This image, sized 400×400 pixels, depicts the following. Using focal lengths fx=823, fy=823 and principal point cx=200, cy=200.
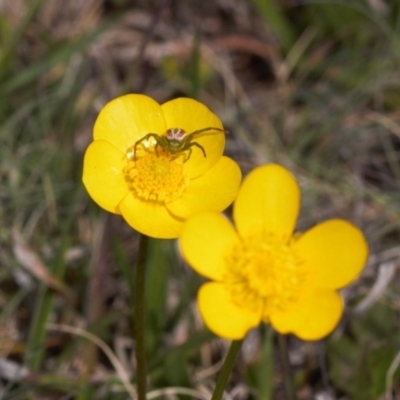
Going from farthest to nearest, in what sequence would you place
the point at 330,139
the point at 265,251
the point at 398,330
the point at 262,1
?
the point at 262,1
the point at 330,139
the point at 398,330
the point at 265,251

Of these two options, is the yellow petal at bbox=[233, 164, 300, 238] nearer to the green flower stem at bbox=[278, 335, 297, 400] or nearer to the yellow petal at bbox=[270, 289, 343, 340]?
the yellow petal at bbox=[270, 289, 343, 340]

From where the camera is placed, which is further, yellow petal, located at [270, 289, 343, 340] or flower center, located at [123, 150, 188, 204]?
flower center, located at [123, 150, 188, 204]

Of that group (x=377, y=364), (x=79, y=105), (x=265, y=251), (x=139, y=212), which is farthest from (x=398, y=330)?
(x=79, y=105)

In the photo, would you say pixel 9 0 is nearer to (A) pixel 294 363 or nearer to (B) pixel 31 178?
(B) pixel 31 178

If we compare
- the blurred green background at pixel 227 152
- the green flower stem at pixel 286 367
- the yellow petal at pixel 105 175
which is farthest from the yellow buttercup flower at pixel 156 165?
the blurred green background at pixel 227 152

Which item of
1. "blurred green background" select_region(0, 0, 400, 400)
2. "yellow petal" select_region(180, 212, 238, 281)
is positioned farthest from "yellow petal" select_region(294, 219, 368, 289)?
"blurred green background" select_region(0, 0, 400, 400)

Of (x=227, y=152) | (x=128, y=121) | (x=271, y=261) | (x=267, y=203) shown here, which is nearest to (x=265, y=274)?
(x=271, y=261)

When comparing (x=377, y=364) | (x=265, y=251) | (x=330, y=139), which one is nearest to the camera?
(x=265, y=251)

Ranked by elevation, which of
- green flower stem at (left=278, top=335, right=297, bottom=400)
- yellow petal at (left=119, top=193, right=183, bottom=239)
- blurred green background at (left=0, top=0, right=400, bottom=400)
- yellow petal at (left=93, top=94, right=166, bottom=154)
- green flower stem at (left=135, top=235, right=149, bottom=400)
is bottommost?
blurred green background at (left=0, top=0, right=400, bottom=400)
